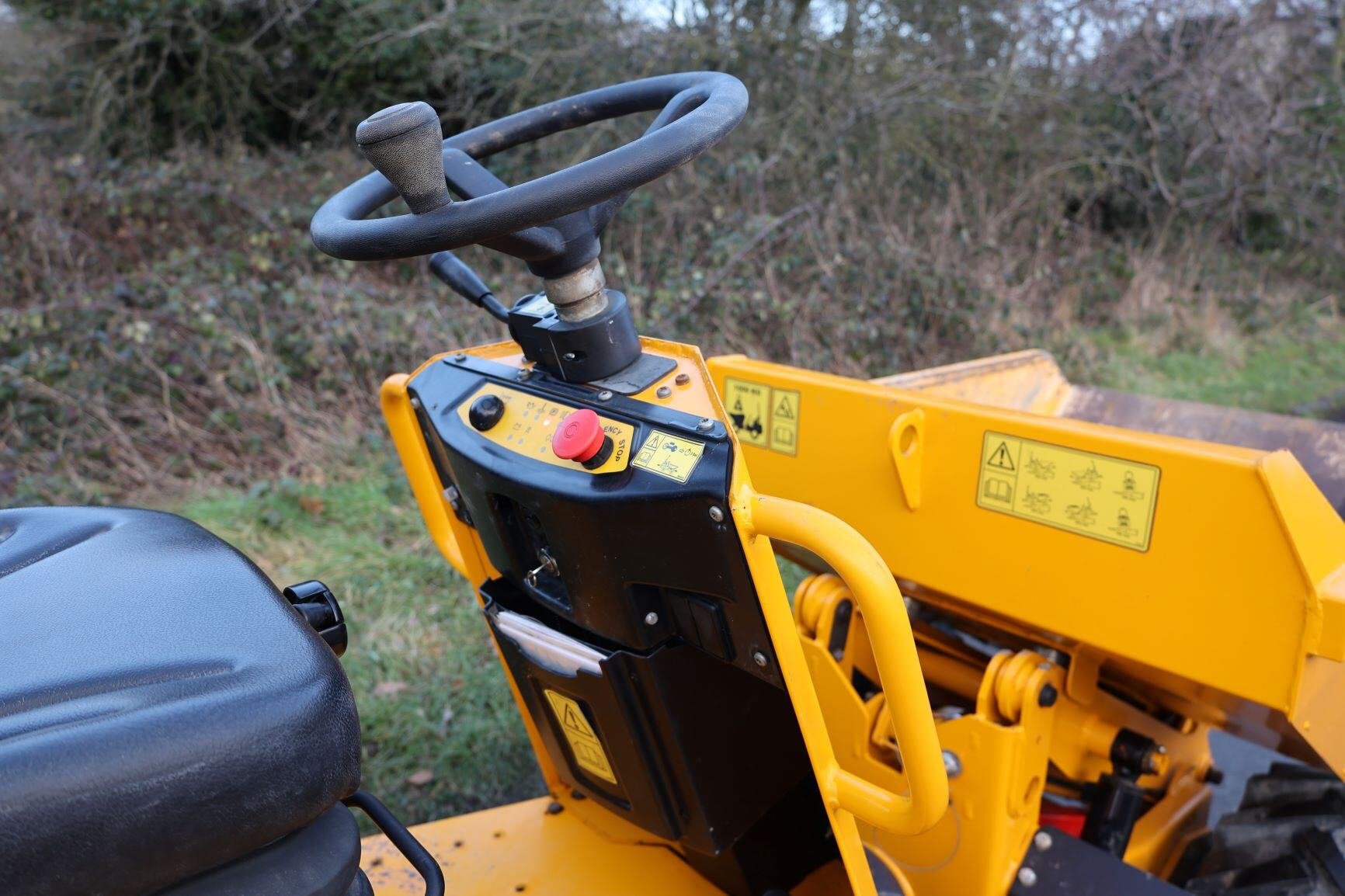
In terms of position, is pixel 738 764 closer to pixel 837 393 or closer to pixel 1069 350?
pixel 837 393

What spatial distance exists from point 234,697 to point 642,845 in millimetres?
1002

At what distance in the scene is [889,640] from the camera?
3.49 feet

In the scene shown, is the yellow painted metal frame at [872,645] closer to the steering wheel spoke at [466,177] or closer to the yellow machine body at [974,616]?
A: the yellow machine body at [974,616]

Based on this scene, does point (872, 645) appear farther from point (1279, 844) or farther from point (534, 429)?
point (1279, 844)

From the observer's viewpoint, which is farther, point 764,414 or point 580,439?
point 764,414

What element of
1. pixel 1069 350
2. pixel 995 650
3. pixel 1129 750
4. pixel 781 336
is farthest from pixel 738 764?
pixel 1069 350

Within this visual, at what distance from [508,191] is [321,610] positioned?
28.0 inches

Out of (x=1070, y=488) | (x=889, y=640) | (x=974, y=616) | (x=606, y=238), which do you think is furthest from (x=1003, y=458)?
(x=606, y=238)

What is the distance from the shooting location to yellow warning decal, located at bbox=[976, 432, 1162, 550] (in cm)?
148

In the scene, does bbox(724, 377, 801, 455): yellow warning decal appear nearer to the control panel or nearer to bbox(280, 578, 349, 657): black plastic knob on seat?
the control panel

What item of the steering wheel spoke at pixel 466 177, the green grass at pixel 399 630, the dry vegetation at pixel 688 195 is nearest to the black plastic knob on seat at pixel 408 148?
the steering wheel spoke at pixel 466 177

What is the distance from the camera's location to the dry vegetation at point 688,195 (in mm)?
4809

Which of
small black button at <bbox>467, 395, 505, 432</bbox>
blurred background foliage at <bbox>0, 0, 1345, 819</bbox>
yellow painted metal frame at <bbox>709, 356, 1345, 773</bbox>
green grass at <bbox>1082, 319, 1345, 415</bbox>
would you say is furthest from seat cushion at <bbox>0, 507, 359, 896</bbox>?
green grass at <bbox>1082, 319, 1345, 415</bbox>

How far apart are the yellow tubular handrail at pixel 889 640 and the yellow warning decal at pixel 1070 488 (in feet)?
1.83
